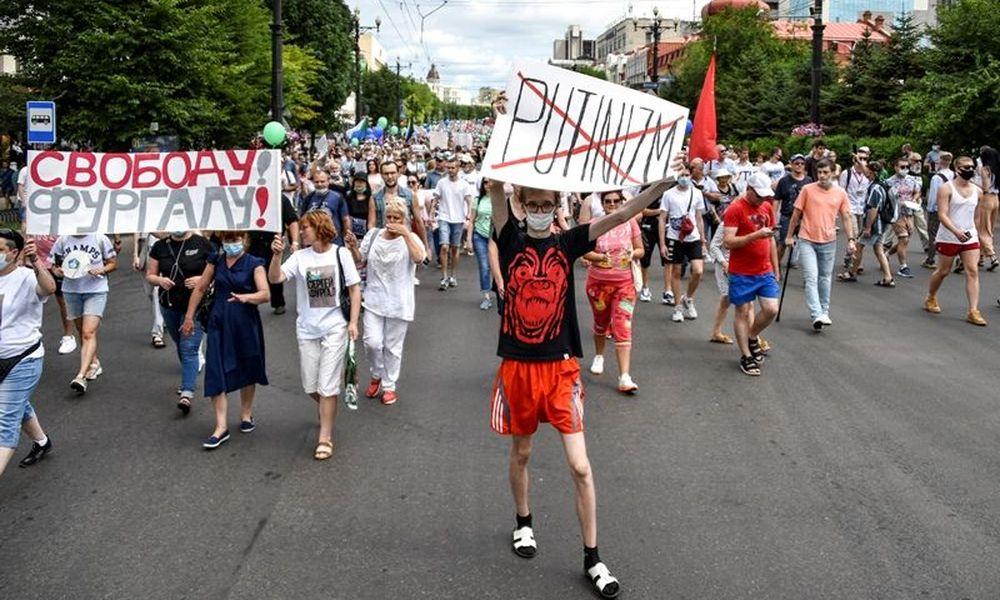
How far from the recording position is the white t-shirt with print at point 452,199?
533 inches

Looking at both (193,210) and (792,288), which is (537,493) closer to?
(193,210)

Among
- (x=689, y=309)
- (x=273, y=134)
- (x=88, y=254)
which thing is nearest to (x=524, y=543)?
(x=88, y=254)

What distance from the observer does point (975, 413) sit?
23.1ft

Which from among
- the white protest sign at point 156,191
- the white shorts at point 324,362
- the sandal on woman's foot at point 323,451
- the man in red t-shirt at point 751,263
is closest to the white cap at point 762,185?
the man in red t-shirt at point 751,263

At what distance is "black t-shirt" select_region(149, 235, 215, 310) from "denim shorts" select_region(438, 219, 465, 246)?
6607mm

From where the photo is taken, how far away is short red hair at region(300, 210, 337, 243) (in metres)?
6.25

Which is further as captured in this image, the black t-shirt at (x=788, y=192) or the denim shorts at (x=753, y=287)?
the black t-shirt at (x=788, y=192)

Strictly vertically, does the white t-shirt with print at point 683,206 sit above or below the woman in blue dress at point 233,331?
above

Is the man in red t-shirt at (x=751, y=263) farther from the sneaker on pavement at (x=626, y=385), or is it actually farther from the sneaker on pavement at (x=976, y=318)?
the sneaker on pavement at (x=976, y=318)

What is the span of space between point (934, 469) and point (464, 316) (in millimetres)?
6396

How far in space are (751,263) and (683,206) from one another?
113 inches

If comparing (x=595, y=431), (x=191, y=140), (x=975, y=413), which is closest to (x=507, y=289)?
(x=595, y=431)

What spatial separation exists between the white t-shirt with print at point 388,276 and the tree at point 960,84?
20150 mm

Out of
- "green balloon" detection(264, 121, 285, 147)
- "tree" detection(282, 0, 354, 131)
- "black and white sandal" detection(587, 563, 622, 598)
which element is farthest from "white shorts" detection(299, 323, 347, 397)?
"tree" detection(282, 0, 354, 131)
